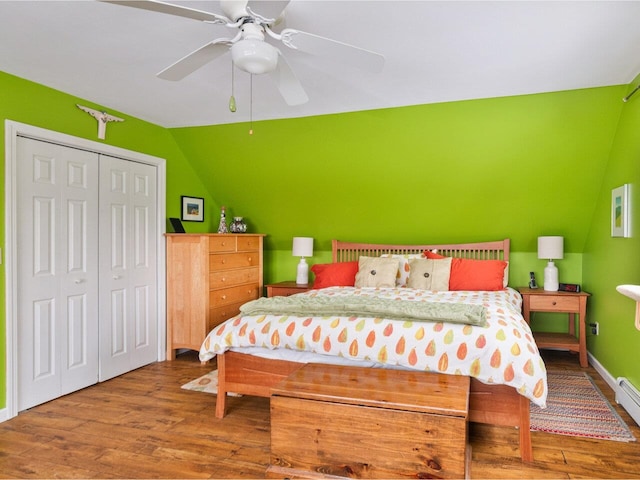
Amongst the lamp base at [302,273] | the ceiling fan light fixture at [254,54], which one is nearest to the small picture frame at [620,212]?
the ceiling fan light fixture at [254,54]

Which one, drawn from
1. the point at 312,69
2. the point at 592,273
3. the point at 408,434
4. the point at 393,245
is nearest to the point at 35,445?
the point at 408,434

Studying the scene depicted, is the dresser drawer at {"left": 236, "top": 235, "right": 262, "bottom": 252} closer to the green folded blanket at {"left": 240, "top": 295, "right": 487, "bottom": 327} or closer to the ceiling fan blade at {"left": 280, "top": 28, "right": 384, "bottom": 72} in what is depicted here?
the green folded blanket at {"left": 240, "top": 295, "right": 487, "bottom": 327}

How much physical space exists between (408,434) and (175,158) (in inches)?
148

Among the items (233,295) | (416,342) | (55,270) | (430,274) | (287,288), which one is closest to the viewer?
(416,342)

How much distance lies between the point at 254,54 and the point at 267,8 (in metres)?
0.23

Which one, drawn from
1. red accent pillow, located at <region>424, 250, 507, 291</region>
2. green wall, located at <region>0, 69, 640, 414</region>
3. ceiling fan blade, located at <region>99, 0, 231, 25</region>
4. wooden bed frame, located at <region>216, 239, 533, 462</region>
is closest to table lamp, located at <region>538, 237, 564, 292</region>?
green wall, located at <region>0, 69, 640, 414</region>

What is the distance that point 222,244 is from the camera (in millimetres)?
4449

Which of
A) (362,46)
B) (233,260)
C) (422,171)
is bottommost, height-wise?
(233,260)

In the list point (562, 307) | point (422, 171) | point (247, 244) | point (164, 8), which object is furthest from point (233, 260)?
point (562, 307)

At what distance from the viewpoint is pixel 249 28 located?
200 cm

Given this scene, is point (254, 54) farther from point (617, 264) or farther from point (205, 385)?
point (617, 264)

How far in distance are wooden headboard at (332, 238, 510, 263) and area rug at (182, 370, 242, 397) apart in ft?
6.11

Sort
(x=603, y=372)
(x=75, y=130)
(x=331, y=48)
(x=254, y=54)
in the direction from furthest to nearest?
(x=603, y=372), (x=75, y=130), (x=331, y=48), (x=254, y=54)

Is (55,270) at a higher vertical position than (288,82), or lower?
lower
